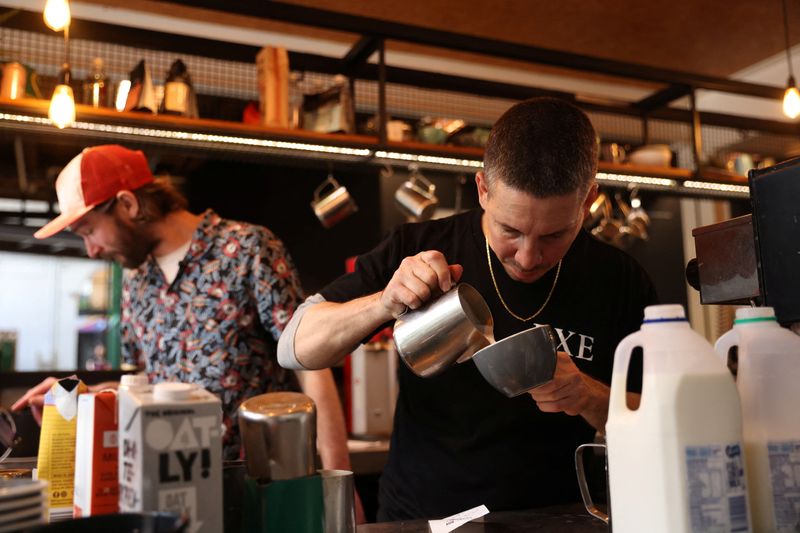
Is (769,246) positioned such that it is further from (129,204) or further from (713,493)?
(129,204)

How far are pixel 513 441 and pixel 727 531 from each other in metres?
0.73

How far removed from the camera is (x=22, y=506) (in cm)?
79

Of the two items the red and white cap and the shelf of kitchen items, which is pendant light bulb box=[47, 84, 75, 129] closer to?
the red and white cap

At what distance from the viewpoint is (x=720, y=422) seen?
0.86 metres

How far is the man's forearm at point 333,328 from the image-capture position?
1400 mm

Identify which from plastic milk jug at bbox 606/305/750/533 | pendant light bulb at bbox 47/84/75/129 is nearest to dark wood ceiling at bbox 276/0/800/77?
pendant light bulb at bbox 47/84/75/129

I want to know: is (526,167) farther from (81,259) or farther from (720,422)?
(81,259)

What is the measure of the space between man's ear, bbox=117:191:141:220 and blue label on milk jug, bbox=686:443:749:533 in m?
1.83

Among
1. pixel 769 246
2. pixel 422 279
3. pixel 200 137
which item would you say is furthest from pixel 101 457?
pixel 200 137

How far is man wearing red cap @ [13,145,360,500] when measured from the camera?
2.07 m

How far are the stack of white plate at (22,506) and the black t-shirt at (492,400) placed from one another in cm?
82

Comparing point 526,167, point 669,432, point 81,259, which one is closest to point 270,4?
point 526,167

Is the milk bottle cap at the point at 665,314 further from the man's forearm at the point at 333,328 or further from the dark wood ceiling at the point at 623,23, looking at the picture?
the dark wood ceiling at the point at 623,23

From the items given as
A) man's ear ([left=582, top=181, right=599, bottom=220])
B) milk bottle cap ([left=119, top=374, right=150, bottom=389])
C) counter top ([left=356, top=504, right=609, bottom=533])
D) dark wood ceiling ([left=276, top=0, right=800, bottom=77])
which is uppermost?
dark wood ceiling ([left=276, top=0, right=800, bottom=77])
